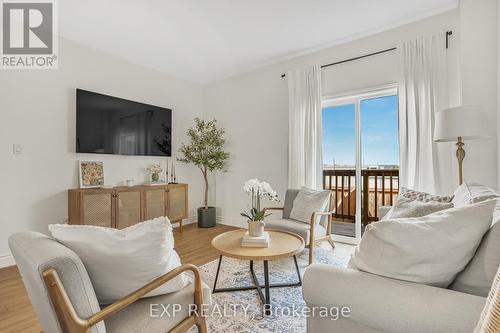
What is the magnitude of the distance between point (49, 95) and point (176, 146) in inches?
77.8

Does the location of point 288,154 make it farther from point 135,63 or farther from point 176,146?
point 135,63

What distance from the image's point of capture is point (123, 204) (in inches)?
135

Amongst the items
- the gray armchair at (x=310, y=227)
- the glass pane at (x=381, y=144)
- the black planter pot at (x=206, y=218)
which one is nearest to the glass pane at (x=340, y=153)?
the glass pane at (x=381, y=144)

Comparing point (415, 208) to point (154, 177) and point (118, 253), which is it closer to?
point (118, 253)

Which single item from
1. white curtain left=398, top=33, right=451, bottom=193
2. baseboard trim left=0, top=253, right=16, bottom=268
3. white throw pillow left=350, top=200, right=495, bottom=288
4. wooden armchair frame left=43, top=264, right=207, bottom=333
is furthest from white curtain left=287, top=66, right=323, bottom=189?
baseboard trim left=0, top=253, right=16, bottom=268

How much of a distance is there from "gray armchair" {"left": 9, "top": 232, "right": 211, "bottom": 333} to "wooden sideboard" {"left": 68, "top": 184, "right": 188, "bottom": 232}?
220cm

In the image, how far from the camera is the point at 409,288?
0.93 m

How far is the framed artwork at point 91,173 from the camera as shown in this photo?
3400 millimetres

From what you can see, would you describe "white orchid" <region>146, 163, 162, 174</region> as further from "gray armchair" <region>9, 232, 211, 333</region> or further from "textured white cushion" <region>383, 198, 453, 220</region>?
"textured white cushion" <region>383, 198, 453, 220</region>

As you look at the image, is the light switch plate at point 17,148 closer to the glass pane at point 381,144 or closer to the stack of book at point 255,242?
the stack of book at point 255,242

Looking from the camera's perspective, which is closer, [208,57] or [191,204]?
[208,57]

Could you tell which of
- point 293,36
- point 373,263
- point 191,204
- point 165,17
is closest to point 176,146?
point 191,204

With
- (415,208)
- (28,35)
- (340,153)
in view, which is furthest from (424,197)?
(28,35)

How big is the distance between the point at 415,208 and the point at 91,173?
3.78 meters
